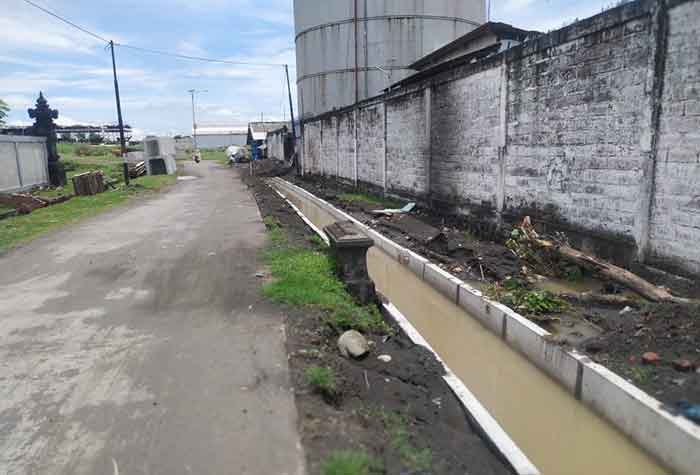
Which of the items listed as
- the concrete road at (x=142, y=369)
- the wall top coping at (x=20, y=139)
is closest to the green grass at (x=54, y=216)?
the concrete road at (x=142, y=369)

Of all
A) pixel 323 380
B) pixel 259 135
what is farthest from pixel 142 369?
pixel 259 135

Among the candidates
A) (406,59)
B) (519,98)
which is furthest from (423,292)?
(406,59)

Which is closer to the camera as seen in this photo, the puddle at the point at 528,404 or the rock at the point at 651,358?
the puddle at the point at 528,404

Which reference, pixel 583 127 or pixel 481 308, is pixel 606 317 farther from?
pixel 583 127

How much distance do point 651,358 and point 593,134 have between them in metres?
3.71

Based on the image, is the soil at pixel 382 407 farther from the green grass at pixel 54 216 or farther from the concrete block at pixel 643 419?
the green grass at pixel 54 216

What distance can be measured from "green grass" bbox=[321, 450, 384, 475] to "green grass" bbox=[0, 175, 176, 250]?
9.34 m

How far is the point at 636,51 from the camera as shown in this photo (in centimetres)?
587

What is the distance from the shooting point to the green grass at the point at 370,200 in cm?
1454

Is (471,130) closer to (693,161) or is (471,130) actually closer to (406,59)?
(693,161)

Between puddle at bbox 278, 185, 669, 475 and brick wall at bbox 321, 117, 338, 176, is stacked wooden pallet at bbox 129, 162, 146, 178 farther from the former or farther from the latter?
puddle at bbox 278, 185, 669, 475


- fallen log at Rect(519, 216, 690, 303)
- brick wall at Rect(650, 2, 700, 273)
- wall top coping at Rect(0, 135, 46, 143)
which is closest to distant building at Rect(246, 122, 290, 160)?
wall top coping at Rect(0, 135, 46, 143)

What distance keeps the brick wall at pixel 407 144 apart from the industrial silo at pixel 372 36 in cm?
1322

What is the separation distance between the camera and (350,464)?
8.89 feet
